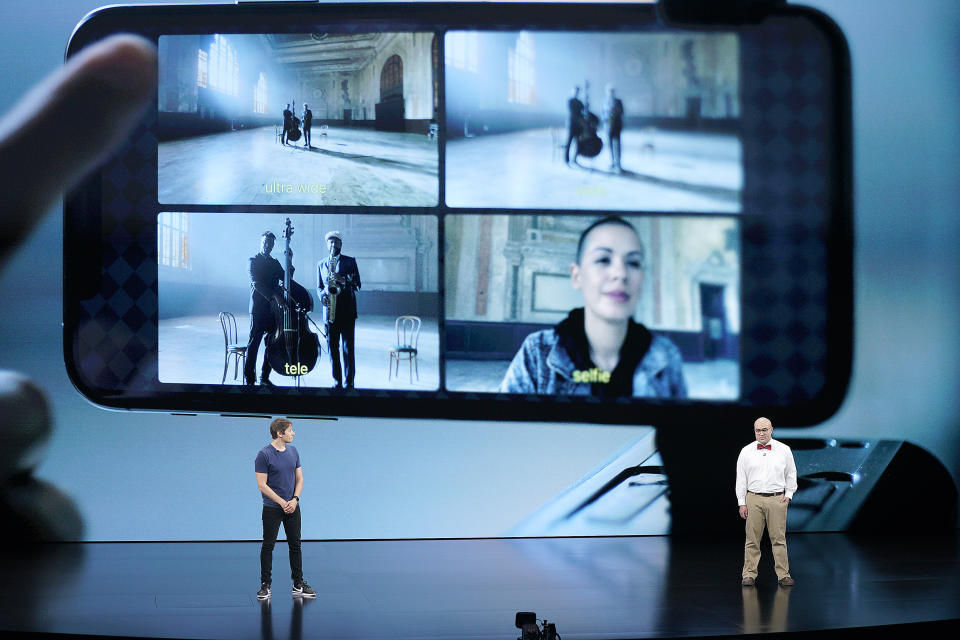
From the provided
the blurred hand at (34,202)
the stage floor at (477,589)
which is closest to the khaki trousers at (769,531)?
the stage floor at (477,589)

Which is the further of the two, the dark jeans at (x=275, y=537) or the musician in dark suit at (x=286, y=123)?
the musician in dark suit at (x=286, y=123)

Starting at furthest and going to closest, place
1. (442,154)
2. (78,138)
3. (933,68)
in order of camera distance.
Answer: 1. (933,68)
2. (442,154)
3. (78,138)

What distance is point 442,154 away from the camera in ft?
19.5

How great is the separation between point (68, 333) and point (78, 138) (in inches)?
50.1

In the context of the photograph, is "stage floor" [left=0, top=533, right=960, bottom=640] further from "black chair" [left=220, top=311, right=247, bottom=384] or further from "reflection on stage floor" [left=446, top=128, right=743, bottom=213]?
"reflection on stage floor" [left=446, top=128, right=743, bottom=213]

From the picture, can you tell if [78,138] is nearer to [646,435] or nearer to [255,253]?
[255,253]

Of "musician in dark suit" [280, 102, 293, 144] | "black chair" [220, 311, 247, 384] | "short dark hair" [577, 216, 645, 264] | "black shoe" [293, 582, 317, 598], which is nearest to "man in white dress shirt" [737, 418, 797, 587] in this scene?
"short dark hair" [577, 216, 645, 264]

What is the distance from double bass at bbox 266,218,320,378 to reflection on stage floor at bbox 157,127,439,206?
40 centimetres

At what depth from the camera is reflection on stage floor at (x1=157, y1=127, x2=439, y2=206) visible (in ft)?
19.8

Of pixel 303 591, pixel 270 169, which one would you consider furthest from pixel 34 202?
pixel 303 591

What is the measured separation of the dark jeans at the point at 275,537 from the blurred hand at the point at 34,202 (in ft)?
7.06

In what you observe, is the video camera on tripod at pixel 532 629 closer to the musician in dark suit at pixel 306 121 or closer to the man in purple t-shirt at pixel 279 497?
the man in purple t-shirt at pixel 279 497

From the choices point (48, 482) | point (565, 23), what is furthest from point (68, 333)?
point (565, 23)

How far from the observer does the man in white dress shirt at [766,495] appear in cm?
499
